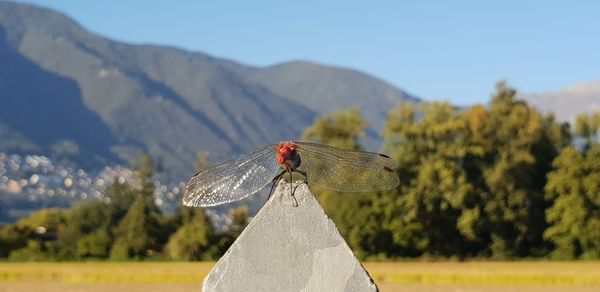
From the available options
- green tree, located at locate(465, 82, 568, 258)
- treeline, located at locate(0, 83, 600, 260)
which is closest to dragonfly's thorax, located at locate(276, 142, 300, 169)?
treeline, located at locate(0, 83, 600, 260)

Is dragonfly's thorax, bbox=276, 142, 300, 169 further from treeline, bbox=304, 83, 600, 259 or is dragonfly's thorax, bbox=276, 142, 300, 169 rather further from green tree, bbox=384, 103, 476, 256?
green tree, bbox=384, 103, 476, 256

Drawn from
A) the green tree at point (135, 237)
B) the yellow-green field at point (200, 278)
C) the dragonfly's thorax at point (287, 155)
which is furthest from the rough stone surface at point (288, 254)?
the green tree at point (135, 237)

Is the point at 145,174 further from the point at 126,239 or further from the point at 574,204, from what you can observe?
the point at 574,204

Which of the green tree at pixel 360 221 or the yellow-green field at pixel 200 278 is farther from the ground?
the green tree at pixel 360 221

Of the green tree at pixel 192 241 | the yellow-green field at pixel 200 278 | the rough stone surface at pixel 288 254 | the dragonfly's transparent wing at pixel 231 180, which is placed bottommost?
the yellow-green field at pixel 200 278

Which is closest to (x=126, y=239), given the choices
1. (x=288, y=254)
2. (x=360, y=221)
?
(x=360, y=221)

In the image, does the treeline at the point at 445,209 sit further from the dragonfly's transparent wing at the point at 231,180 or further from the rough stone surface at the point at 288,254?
the rough stone surface at the point at 288,254

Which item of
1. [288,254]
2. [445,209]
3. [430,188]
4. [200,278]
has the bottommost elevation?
[200,278]

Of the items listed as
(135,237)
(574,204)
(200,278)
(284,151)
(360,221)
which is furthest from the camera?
(574,204)
